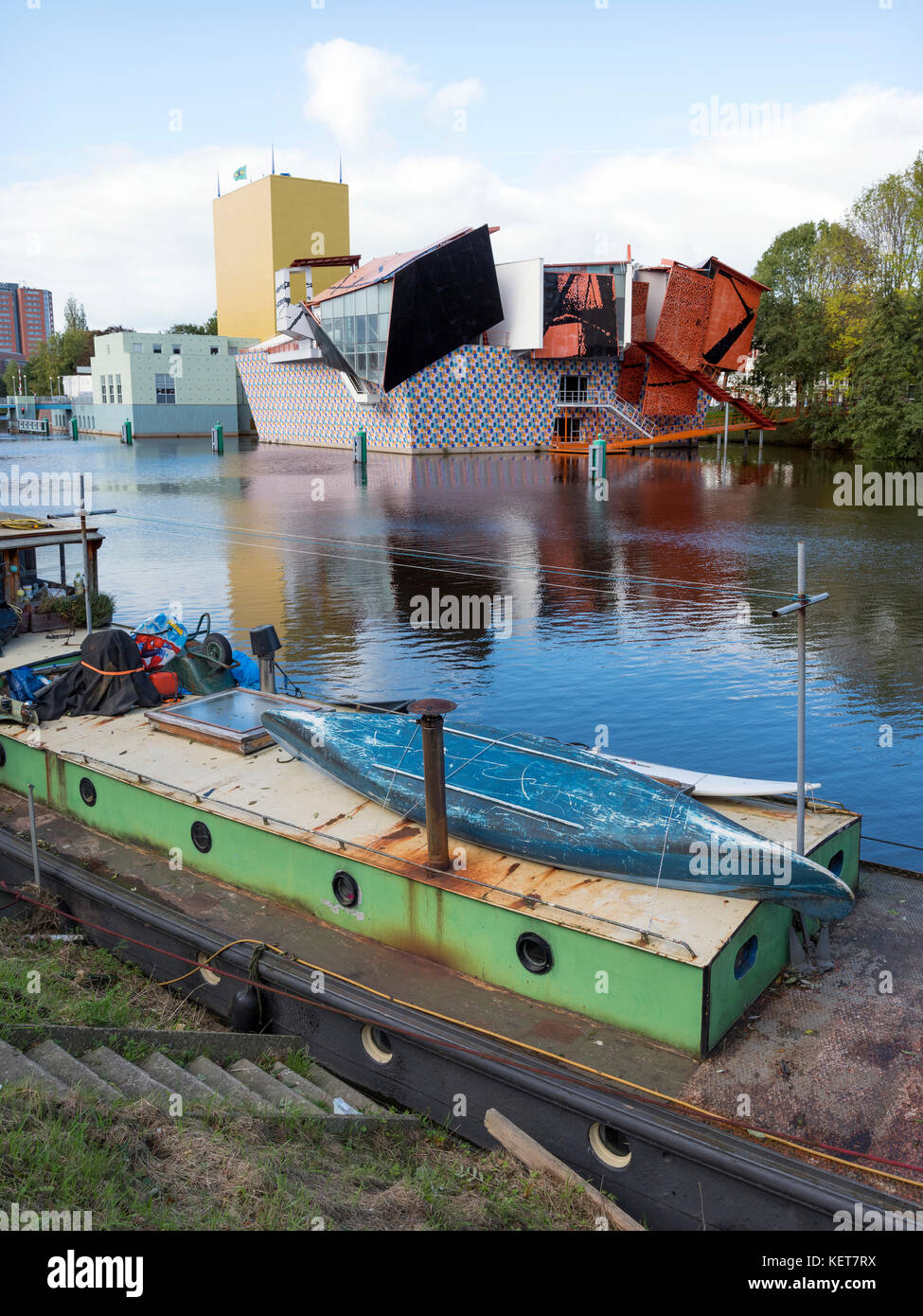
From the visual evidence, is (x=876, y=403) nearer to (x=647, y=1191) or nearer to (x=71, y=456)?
(x=71, y=456)

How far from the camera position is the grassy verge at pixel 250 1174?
23.7 feet

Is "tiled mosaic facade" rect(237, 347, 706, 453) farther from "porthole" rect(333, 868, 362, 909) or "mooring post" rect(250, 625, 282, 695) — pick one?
"porthole" rect(333, 868, 362, 909)

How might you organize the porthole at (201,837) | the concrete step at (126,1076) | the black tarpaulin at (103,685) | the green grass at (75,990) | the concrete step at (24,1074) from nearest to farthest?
the concrete step at (24,1074) → the concrete step at (126,1076) → the green grass at (75,990) → the porthole at (201,837) → the black tarpaulin at (103,685)

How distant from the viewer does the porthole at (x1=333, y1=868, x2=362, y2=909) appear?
443 inches

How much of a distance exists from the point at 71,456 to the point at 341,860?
93.1 metres

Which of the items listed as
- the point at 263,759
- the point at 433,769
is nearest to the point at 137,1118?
the point at 433,769

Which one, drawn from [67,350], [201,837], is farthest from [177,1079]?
[67,350]

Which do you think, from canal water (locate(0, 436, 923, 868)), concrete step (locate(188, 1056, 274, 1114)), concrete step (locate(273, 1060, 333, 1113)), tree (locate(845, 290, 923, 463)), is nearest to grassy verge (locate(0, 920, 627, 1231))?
concrete step (locate(188, 1056, 274, 1114))

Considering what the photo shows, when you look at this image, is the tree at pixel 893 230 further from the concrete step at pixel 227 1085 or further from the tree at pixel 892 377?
the concrete step at pixel 227 1085

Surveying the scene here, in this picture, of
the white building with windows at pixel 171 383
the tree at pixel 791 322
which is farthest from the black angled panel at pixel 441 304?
the white building with windows at pixel 171 383

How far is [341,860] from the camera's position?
440 inches

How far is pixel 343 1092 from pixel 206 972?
2380mm

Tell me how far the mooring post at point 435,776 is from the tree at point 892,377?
7108 cm

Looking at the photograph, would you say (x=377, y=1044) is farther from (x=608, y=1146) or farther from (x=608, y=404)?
(x=608, y=404)
